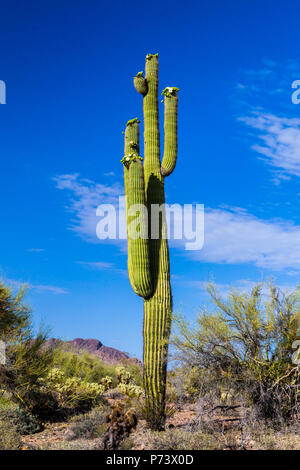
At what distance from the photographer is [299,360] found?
10.9 m

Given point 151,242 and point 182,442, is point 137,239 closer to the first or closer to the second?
point 151,242

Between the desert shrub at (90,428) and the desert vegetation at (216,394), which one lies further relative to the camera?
the desert shrub at (90,428)

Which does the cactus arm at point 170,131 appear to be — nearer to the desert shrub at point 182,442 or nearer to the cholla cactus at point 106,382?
the desert shrub at point 182,442

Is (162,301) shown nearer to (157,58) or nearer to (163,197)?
(163,197)

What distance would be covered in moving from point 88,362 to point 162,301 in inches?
488

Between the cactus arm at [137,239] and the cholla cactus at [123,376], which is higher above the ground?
the cactus arm at [137,239]

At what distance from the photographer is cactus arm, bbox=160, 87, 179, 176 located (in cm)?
1374

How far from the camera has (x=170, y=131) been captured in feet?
46.5

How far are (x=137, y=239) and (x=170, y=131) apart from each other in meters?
3.89

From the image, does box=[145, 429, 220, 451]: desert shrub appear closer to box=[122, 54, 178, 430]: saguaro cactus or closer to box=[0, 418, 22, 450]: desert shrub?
box=[122, 54, 178, 430]: saguaro cactus

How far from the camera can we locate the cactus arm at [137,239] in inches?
489

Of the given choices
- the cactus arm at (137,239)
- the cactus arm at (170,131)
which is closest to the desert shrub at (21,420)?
the cactus arm at (137,239)
